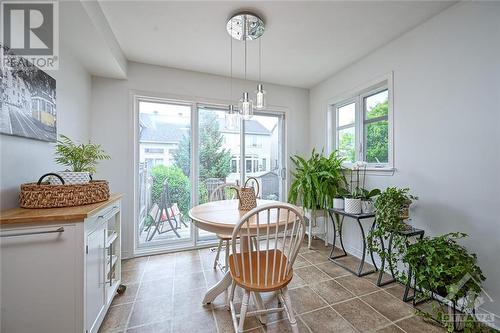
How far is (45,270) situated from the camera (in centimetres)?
111

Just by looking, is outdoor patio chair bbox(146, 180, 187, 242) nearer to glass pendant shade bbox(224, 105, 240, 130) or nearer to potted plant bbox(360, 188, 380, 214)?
glass pendant shade bbox(224, 105, 240, 130)

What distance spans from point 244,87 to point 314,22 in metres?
1.48

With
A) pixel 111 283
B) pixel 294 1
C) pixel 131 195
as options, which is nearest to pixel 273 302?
pixel 111 283

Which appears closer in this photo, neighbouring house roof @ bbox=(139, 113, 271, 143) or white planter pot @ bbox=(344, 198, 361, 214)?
white planter pot @ bbox=(344, 198, 361, 214)

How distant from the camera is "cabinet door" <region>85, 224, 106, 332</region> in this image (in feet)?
4.08

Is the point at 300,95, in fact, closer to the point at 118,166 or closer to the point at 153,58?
the point at 153,58

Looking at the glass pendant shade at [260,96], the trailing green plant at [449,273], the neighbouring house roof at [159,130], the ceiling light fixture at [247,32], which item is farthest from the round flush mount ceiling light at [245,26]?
the trailing green plant at [449,273]

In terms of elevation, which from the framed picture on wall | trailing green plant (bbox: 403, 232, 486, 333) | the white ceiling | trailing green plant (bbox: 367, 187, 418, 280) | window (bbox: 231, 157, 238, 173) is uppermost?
the white ceiling

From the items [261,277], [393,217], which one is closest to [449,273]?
[393,217]

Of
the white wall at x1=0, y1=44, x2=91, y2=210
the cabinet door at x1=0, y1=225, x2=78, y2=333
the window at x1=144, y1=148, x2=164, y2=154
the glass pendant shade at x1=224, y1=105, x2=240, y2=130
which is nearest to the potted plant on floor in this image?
the glass pendant shade at x1=224, y1=105, x2=240, y2=130

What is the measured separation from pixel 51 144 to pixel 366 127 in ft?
11.4

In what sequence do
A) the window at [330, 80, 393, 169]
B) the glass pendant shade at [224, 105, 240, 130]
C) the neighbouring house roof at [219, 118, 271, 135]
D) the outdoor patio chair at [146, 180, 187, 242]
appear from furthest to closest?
the neighbouring house roof at [219, 118, 271, 135] < the outdoor patio chair at [146, 180, 187, 242] < the window at [330, 80, 393, 169] < the glass pendant shade at [224, 105, 240, 130]

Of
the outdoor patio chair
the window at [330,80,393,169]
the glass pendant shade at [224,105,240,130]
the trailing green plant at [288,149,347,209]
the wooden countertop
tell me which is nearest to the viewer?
the wooden countertop

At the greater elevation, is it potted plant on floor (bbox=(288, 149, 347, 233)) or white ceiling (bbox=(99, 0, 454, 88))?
white ceiling (bbox=(99, 0, 454, 88))
